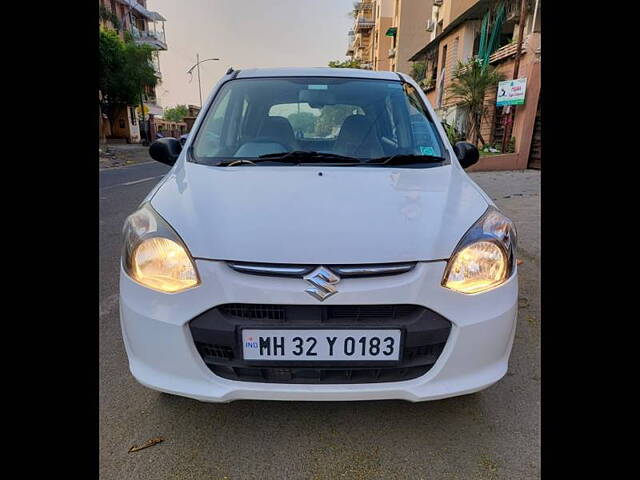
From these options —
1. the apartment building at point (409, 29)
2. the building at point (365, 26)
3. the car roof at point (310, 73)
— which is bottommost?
the car roof at point (310, 73)

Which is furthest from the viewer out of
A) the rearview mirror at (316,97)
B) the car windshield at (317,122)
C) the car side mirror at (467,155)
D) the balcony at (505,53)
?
the balcony at (505,53)

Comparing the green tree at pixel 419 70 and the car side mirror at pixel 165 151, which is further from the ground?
the green tree at pixel 419 70

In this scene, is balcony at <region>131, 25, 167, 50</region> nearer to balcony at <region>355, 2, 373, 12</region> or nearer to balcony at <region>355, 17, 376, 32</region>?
balcony at <region>355, 17, 376, 32</region>

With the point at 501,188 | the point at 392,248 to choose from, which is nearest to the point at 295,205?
the point at 392,248

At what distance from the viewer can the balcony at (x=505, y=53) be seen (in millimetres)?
13570

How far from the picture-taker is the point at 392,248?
141cm

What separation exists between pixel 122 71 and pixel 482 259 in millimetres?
26927

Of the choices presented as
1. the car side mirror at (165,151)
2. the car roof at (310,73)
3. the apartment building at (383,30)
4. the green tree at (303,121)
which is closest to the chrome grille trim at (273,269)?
the car side mirror at (165,151)

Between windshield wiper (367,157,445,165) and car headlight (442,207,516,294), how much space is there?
636 mm

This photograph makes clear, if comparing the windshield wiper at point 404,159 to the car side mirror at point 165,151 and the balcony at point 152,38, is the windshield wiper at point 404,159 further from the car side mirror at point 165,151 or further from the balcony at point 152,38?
the balcony at point 152,38

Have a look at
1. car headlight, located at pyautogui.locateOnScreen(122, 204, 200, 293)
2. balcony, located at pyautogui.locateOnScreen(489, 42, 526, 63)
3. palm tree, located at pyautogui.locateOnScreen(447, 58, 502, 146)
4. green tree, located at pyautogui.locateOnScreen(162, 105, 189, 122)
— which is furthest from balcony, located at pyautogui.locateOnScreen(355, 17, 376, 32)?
car headlight, located at pyautogui.locateOnScreen(122, 204, 200, 293)

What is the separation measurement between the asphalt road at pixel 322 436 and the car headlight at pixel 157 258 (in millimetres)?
701
